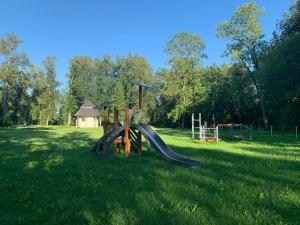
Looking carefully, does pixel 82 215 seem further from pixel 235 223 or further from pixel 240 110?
pixel 240 110

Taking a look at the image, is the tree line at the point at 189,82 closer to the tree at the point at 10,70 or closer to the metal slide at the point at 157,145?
the tree at the point at 10,70

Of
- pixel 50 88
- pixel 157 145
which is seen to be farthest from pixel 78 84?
pixel 157 145

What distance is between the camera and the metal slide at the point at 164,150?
29.3 feet

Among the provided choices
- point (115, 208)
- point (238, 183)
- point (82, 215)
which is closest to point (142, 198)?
point (115, 208)

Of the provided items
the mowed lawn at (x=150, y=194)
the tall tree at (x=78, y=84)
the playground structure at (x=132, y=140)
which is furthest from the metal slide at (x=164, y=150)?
the tall tree at (x=78, y=84)

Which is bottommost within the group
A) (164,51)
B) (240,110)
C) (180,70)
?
(240,110)

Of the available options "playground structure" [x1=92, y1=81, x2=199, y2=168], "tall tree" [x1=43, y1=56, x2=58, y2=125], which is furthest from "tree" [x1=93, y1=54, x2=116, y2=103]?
"playground structure" [x1=92, y1=81, x2=199, y2=168]

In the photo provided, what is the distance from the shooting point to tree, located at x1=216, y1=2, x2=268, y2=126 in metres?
37.2

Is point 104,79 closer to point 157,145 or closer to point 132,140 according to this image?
point 132,140

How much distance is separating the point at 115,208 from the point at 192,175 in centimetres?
306

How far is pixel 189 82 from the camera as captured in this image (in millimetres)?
48500

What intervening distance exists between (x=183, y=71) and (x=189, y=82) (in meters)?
2.27

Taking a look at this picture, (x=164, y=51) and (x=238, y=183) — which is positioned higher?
(x=164, y=51)

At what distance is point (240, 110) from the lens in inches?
1825
